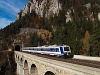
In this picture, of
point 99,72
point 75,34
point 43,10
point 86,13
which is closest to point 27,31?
point 43,10

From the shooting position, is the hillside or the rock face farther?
the rock face

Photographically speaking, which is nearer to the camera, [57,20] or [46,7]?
[57,20]

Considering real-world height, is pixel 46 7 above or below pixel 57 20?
above

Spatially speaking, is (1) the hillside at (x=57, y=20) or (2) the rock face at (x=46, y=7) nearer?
(1) the hillside at (x=57, y=20)

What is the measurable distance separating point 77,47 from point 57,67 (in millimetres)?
35886

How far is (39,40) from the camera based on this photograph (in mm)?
95938

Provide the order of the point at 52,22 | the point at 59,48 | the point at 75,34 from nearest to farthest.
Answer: the point at 59,48 → the point at 75,34 → the point at 52,22

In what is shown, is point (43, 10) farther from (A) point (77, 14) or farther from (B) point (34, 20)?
(A) point (77, 14)

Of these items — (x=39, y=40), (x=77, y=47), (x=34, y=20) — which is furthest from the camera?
(x=34, y=20)

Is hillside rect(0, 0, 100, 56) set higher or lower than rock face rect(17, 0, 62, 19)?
lower

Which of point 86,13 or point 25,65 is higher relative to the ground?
point 86,13

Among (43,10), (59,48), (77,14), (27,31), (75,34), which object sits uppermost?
(43,10)

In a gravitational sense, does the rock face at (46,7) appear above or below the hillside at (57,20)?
above

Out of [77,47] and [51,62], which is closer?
[51,62]
